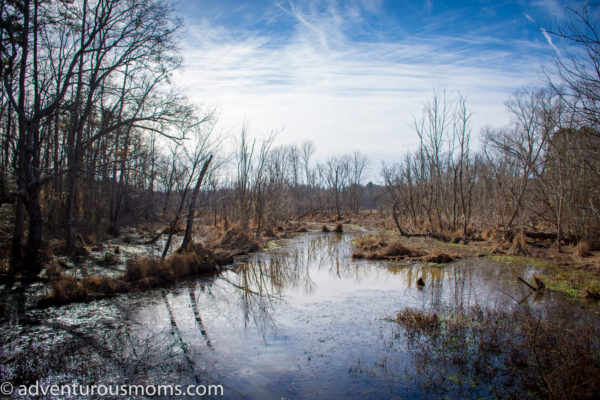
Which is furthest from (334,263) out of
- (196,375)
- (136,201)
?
(136,201)

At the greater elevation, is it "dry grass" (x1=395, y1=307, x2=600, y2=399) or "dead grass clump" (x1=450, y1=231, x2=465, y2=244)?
"dead grass clump" (x1=450, y1=231, x2=465, y2=244)

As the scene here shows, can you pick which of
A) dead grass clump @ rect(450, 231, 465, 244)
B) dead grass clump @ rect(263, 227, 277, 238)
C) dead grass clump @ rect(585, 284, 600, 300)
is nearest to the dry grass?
dead grass clump @ rect(585, 284, 600, 300)

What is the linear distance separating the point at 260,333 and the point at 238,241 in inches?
475

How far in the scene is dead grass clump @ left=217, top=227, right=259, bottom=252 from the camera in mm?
18250

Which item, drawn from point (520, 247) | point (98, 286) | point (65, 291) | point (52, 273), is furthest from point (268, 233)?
point (65, 291)

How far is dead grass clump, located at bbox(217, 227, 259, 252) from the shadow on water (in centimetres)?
574

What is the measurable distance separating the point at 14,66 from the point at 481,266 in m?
17.7

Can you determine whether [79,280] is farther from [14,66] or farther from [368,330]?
[368,330]

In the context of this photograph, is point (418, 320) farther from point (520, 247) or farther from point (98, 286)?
point (520, 247)

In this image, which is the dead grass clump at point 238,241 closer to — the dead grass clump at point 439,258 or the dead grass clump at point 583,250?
the dead grass clump at point 439,258

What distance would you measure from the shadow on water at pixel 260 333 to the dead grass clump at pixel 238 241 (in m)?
5.74

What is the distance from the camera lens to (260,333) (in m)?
7.19

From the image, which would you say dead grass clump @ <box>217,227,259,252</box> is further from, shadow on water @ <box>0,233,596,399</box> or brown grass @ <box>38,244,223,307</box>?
shadow on water @ <box>0,233,596,399</box>

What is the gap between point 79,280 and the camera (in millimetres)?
9742
